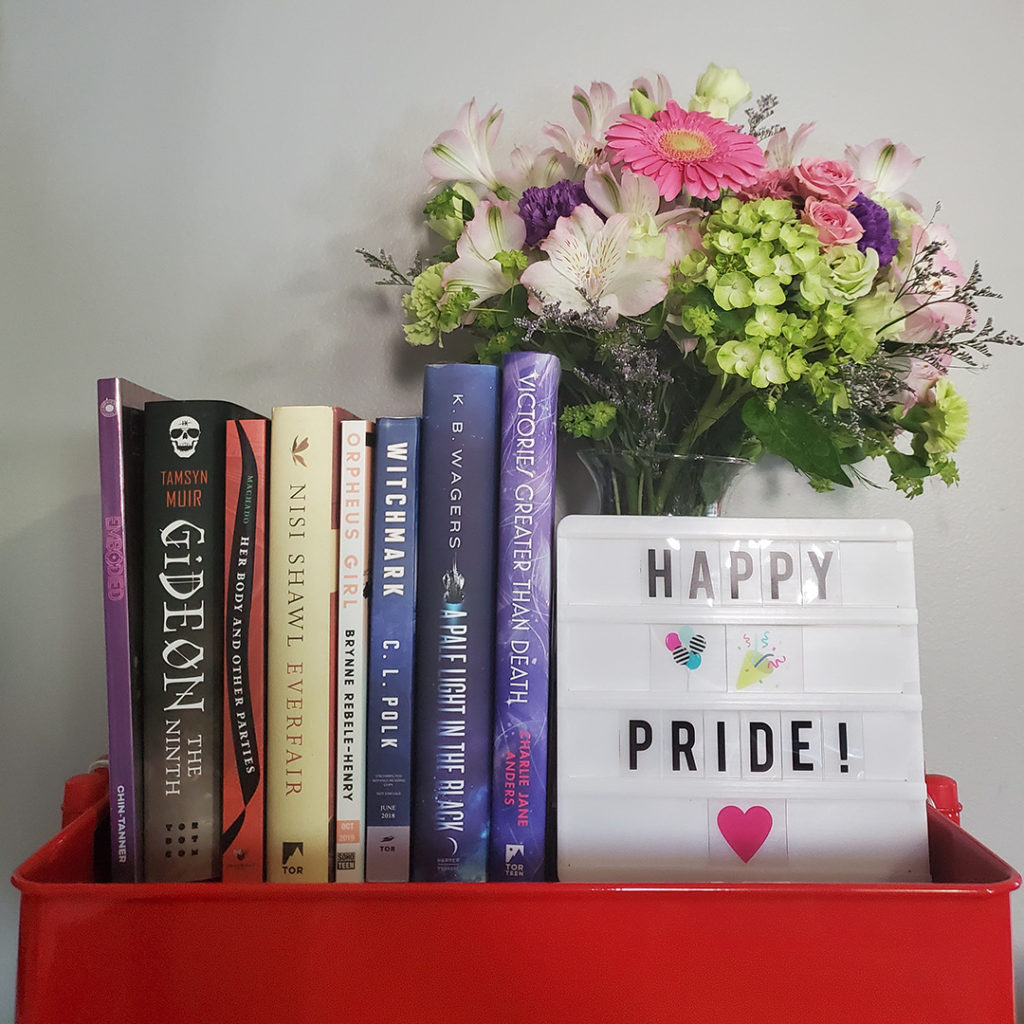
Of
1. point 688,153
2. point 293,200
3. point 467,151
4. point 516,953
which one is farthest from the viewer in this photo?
point 293,200

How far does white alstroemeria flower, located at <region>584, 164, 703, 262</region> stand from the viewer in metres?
0.56

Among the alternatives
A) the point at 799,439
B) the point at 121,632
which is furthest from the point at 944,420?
the point at 121,632

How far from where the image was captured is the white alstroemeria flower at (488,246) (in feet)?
2.02

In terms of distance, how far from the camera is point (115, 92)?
30.8 inches

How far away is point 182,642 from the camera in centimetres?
52

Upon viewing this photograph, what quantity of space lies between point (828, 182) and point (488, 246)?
24 centimetres

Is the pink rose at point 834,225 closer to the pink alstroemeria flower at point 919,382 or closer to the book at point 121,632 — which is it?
the pink alstroemeria flower at point 919,382

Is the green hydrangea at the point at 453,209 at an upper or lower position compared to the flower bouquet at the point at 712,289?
upper

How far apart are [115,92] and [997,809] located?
1063 mm

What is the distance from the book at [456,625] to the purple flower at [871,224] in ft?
0.90

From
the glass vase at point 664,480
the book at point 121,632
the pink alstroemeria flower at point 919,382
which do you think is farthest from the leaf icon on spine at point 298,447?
the pink alstroemeria flower at point 919,382

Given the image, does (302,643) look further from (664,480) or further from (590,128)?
(590,128)

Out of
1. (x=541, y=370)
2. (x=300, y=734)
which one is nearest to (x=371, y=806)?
(x=300, y=734)

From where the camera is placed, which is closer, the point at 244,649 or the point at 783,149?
the point at 244,649
